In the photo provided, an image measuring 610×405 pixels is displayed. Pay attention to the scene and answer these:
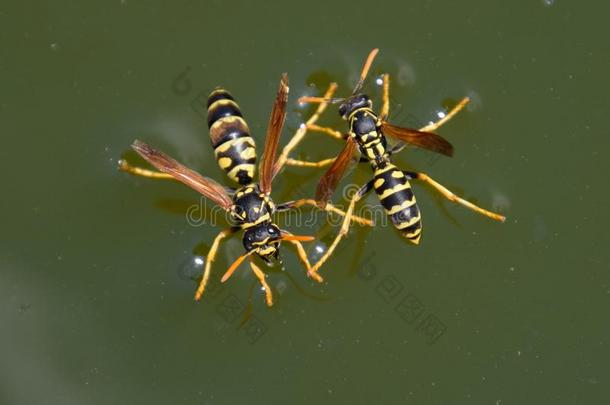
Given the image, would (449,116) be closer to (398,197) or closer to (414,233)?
(398,197)

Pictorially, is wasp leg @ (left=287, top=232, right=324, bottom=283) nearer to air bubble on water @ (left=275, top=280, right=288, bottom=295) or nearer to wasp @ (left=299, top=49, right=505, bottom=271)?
wasp @ (left=299, top=49, right=505, bottom=271)

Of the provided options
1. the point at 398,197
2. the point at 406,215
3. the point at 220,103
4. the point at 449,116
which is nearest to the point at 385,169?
the point at 398,197

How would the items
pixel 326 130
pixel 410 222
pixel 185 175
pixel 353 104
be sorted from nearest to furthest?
1. pixel 410 222
2. pixel 185 175
3. pixel 353 104
4. pixel 326 130

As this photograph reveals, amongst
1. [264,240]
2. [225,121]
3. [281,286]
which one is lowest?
[281,286]

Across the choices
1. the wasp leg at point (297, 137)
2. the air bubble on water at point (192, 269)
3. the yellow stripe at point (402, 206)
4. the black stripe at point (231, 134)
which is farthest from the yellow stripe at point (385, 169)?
the air bubble on water at point (192, 269)

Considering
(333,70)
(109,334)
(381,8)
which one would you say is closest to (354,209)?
(333,70)

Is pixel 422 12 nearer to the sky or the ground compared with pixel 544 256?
nearer to the sky

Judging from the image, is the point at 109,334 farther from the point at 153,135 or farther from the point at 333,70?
the point at 333,70
